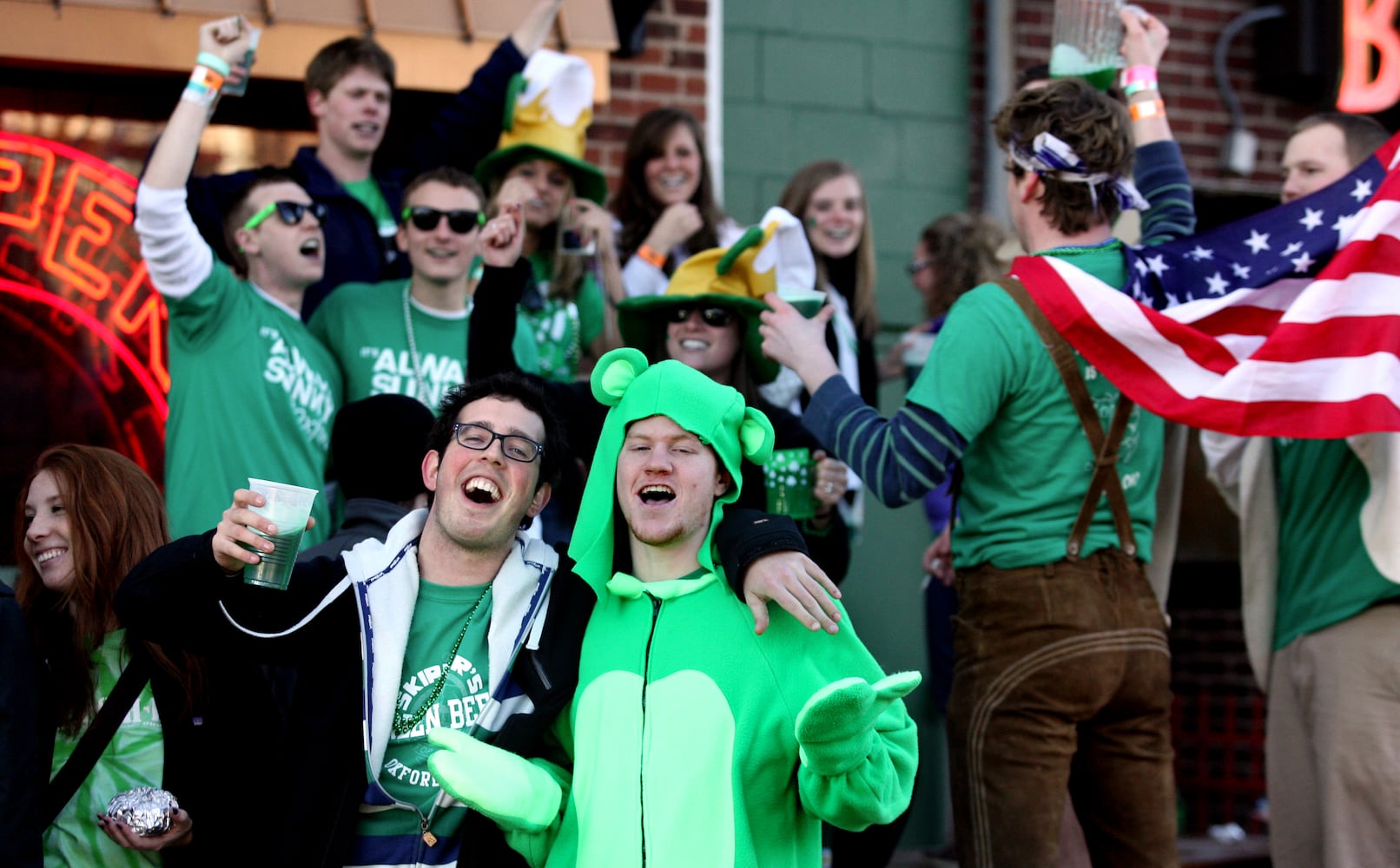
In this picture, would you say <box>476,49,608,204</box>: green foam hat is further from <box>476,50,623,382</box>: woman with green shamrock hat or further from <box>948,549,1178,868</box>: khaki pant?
<box>948,549,1178,868</box>: khaki pant

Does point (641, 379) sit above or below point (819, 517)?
above

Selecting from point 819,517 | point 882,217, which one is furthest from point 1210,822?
point 819,517

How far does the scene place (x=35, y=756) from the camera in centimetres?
318

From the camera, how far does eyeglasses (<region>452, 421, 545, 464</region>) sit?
3.22 metres

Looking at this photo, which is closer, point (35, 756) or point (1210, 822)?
point (35, 756)

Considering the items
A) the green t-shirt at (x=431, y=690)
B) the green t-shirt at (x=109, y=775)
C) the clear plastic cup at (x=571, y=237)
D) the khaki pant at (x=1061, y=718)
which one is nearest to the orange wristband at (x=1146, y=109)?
the khaki pant at (x=1061, y=718)

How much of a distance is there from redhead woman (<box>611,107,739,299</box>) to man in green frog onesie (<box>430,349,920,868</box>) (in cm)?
195

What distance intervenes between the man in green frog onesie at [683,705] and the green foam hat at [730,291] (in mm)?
1030

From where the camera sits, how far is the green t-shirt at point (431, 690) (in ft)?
10.00

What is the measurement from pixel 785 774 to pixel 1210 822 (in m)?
5.00

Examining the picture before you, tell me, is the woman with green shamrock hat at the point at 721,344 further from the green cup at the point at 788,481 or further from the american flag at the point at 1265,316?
the american flag at the point at 1265,316

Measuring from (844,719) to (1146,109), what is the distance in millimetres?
2355

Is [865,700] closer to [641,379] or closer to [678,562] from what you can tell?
[678,562]

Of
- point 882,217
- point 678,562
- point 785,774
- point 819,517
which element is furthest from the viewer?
point 882,217
